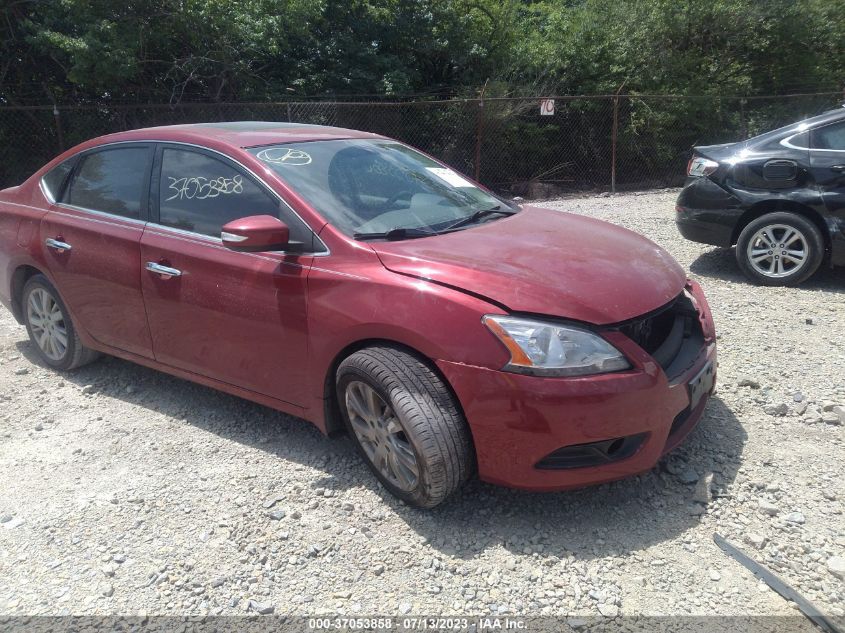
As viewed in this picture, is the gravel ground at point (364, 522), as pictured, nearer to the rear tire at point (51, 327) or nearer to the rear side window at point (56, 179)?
the rear tire at point (51, 327)

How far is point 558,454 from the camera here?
2.80m

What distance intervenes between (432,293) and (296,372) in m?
0.90

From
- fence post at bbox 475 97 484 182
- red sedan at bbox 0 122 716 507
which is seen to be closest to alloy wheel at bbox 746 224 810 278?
red sedan at bbox 0 122 716 507

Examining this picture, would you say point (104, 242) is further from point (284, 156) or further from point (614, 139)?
point (614, 139)

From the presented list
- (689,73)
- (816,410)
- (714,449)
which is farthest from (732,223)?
(689,73)

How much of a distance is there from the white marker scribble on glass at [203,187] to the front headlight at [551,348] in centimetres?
163

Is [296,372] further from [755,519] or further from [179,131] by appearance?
[755,519]

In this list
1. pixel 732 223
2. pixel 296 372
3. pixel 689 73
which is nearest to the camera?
pixel 296 372

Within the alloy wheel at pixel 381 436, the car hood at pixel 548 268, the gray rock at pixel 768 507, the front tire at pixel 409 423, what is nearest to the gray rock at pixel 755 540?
the gray rock at pixel 768 507

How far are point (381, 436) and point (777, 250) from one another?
4.63 m

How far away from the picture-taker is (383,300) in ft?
9.73

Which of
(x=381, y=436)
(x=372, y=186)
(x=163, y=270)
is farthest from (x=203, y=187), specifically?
(x=381, y=436)

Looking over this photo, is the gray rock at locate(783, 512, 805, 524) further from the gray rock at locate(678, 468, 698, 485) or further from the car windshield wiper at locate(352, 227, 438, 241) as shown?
the car windshield wiper at locate(352, 227, 438, 241)

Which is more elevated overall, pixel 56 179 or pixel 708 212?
pixel 56 179
